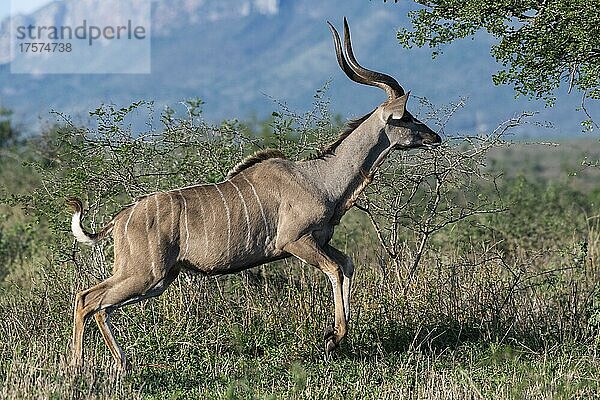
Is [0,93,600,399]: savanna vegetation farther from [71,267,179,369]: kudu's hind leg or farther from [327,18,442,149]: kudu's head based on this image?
[327,18,442,149]: kudu's head

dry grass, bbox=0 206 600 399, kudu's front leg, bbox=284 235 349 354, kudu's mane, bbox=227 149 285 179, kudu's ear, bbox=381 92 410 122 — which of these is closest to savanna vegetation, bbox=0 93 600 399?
dry grass, bbox=0 206 600 399

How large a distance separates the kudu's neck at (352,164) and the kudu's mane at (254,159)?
356mm

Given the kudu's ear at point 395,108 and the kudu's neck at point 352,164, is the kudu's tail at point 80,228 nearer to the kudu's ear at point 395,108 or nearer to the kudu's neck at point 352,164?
the kudu's neck at point 352,164

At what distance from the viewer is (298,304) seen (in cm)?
878

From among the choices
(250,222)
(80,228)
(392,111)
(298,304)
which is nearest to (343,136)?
(392,111)

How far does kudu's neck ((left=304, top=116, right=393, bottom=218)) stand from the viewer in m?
8.12

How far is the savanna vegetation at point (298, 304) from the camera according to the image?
7.26 m

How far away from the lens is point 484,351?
26.5 feet

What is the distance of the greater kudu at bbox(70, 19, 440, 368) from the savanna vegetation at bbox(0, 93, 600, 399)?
0.54m

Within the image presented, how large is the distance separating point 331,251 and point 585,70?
2.45 m

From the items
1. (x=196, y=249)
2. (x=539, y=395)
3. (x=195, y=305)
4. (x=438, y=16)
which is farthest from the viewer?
(x=195, y=305)

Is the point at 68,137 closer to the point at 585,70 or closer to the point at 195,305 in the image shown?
the point at 195,305

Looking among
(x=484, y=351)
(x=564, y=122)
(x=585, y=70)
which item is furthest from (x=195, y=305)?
(x=564, y=122)

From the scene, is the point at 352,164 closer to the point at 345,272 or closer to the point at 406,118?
the point at 406,118
